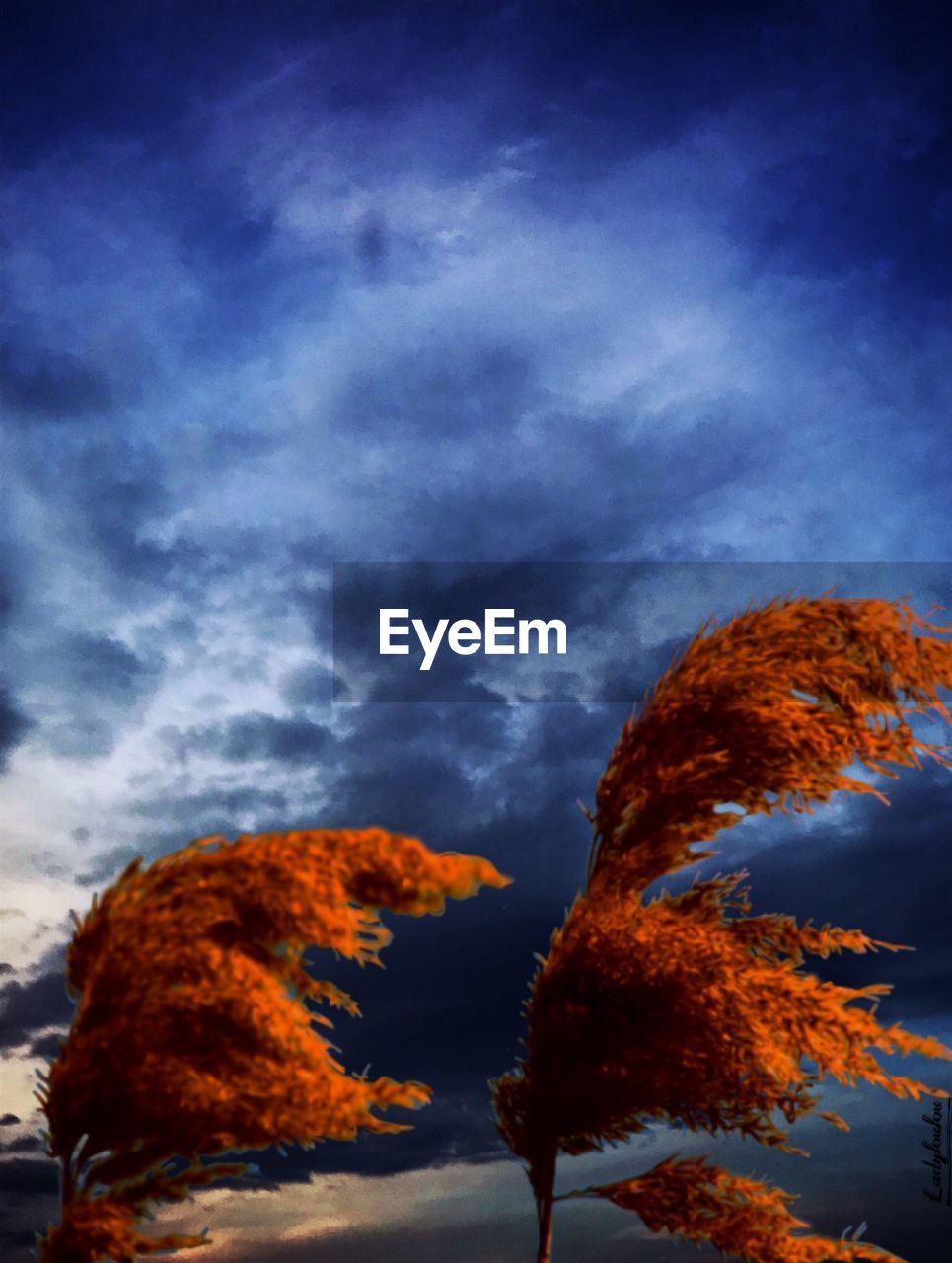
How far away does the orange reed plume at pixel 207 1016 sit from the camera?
5988 millimetres

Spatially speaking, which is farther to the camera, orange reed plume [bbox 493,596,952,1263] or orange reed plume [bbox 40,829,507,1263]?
orange reed plume [bbox 493,596,952,1263]

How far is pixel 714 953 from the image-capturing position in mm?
7301

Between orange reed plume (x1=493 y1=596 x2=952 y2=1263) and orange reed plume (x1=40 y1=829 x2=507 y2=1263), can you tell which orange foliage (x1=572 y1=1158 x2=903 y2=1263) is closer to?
orange reed plume (x1=493 y1=596 x2=952 y2=1263)

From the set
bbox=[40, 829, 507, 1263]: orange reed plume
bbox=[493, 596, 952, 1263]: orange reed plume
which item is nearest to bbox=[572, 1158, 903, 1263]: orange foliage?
bbox=[493, 596, 952, 1263]: orange reed plume

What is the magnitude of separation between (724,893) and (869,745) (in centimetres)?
124

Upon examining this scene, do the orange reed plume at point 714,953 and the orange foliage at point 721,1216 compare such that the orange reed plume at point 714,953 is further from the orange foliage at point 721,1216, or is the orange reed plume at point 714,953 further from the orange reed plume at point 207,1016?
the orange reed plume at point 207,1016

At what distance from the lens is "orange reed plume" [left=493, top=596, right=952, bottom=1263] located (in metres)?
7.30

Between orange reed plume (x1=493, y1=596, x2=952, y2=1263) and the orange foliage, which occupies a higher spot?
orange reed plume (x1=493, y1=596, x2=952, y2=1263)

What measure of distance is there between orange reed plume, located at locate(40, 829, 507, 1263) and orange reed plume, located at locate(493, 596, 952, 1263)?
165 cm

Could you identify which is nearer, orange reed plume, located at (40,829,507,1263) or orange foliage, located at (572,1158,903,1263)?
orange reed plume, located at (40,829,507,1263)

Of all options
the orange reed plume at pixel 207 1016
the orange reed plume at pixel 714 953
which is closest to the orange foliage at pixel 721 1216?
the orange reed plume at pixel 714 953

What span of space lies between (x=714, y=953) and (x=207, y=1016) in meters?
2.83

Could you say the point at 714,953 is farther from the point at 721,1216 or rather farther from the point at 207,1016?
the point at 207,1016

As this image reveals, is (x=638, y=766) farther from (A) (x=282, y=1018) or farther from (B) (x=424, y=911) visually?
(A) (x=282, y=1018)
